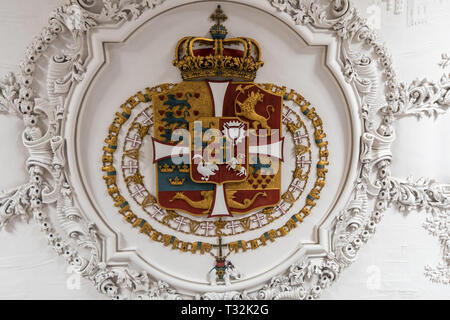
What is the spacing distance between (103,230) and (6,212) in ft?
1.65

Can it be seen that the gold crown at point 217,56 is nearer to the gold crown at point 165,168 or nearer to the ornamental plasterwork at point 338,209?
the ornamental plasterwork at point 338,209

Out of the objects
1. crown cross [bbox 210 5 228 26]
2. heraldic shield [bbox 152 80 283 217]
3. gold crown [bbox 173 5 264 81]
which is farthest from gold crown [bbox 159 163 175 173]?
crown cross [bbox 210 5 228 26]

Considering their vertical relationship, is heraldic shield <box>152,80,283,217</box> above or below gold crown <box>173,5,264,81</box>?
below

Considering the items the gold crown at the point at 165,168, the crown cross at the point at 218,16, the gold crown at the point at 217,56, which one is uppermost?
the crown cross at the point at 218,16

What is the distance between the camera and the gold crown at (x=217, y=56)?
1.49m

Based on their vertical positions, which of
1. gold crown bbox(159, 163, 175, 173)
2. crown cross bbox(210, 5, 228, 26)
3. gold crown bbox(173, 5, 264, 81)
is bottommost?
gold crown bbox(159, 163, 175, 173)

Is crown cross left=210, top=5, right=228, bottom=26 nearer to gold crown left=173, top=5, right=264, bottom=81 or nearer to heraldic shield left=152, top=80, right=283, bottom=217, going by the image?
gold crown left=173, top=5, right=264, bottom=81

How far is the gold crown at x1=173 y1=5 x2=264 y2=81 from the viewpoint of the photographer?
1491mm

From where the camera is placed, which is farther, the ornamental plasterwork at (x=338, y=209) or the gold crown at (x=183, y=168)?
the gold crown at (x=183, y=168)

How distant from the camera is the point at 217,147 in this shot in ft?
5.15

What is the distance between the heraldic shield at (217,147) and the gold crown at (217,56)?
51 mm

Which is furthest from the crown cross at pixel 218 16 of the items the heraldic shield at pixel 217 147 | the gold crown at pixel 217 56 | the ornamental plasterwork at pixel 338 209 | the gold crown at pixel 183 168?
the gold crown at pixel 183 168

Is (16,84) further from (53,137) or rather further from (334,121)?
(334,121)

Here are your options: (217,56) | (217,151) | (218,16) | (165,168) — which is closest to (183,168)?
(165,168)
